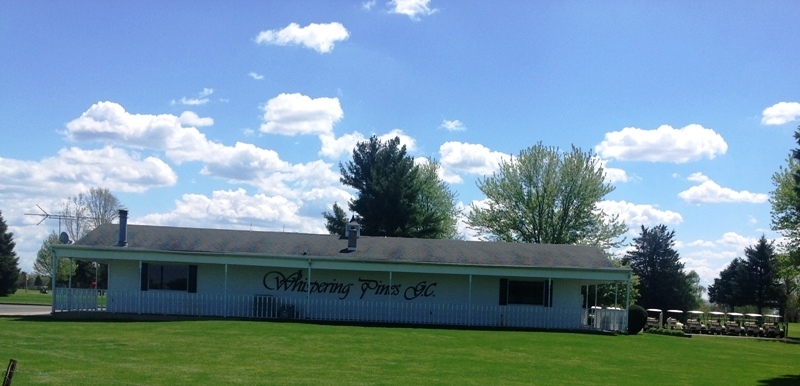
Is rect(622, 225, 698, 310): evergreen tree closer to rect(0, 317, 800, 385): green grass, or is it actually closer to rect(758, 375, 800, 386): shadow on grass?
rect(0, 317, 800, 385): green grass

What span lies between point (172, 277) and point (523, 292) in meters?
14.0

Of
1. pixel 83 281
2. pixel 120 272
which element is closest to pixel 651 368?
pixel 120 272

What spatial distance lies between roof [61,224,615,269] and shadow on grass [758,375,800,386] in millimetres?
12416

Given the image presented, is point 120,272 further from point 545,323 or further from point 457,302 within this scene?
point 545,323

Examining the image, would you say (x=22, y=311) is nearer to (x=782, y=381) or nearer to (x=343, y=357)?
(x=343, y=357)

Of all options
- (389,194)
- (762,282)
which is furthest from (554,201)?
(762,282)

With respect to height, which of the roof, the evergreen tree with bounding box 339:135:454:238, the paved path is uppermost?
the evergreen tree with bounding box 339:135:454:238

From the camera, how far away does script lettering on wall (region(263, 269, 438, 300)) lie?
31.1m

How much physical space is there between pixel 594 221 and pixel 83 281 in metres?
38.0

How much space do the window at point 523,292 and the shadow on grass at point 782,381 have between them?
43.6 feet

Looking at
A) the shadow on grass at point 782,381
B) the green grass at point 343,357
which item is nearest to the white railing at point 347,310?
the green grass at point 343,357

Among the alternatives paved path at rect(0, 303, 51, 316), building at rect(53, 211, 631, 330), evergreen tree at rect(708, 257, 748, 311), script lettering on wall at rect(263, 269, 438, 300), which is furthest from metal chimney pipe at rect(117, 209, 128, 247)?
evergreen tree at rect(708, 257, 748, 311)

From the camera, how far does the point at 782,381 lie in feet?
57.3

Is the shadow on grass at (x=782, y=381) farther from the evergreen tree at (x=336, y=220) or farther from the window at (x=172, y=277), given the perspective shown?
the evergreen tree at (x=336, y=220)
